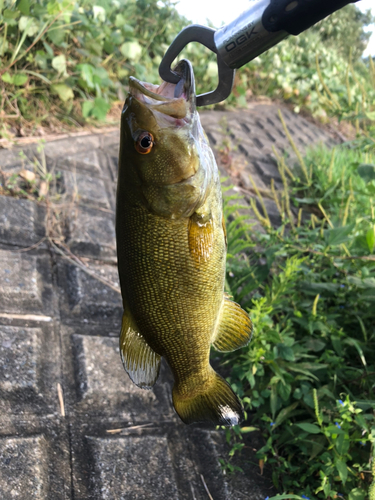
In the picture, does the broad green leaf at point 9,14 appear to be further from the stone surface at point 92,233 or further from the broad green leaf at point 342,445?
the broad green leaf at point 342,445

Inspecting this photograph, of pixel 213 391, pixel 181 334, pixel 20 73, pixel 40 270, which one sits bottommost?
pixel 40 270

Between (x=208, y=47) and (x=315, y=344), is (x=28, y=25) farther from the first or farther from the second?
(x=315, y=344)

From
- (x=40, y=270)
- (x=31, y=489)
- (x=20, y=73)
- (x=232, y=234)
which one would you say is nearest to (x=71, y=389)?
(x=31, y=489)

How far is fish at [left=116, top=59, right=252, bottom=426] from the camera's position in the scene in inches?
43.1

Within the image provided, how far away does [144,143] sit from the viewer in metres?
1.11

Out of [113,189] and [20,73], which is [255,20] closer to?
[113,189]

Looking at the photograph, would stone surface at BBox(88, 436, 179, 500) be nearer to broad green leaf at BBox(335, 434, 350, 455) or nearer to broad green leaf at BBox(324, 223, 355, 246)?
broad green leaf at BBox(335, 434, 350, 455)

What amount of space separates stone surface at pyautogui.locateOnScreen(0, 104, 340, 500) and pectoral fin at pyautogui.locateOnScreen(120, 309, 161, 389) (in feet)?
2.36

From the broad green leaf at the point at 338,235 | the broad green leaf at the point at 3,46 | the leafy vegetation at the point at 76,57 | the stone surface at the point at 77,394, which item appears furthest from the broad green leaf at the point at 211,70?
the broad green leaf at the point at 338,235

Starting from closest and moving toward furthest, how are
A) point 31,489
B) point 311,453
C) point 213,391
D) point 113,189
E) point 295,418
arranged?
point 213,391, point 31,489, point 311,453, point 295,418, point 113,189

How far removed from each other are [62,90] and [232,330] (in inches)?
127

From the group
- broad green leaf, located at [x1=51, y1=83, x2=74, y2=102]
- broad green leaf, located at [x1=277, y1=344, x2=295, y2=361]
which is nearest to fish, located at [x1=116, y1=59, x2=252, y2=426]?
broad green leaf, located at [x1=277, y1=344, x2=295, y2=361]

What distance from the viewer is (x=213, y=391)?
1344mm

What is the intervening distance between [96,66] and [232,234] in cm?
260
